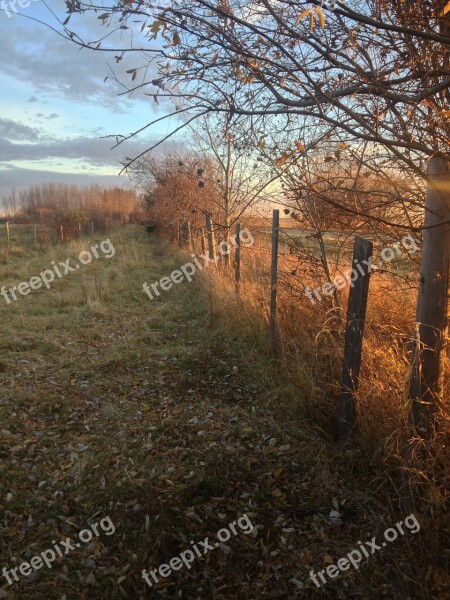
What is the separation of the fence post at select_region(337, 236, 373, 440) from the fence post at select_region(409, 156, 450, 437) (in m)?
0.46

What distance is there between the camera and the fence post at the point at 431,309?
2457 millimetres

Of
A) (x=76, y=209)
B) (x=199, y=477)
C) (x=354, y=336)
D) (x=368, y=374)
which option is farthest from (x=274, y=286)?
(x=76, y=209)

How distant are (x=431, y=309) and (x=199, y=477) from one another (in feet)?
6.29

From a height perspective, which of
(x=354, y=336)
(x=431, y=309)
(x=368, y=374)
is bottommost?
(x=368, y=374)

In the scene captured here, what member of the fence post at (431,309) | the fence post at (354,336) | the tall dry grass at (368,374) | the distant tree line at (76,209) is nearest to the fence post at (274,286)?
the tall dry grass at (368,374)

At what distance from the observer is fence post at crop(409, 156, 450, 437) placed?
2457mm

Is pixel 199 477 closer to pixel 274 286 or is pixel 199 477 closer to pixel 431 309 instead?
pixel 431 309

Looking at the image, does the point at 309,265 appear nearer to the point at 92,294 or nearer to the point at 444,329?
the point at 444,329

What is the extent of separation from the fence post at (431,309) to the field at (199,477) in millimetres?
288

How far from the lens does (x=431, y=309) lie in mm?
2570

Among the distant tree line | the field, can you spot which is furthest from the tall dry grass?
the distant tree line

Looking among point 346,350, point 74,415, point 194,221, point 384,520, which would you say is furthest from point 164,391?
point 194,221

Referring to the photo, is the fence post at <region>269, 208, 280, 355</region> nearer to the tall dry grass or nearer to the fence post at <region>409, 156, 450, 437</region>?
the tall dry grass

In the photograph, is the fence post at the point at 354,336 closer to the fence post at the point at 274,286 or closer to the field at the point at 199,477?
the field at the point at 199,477
